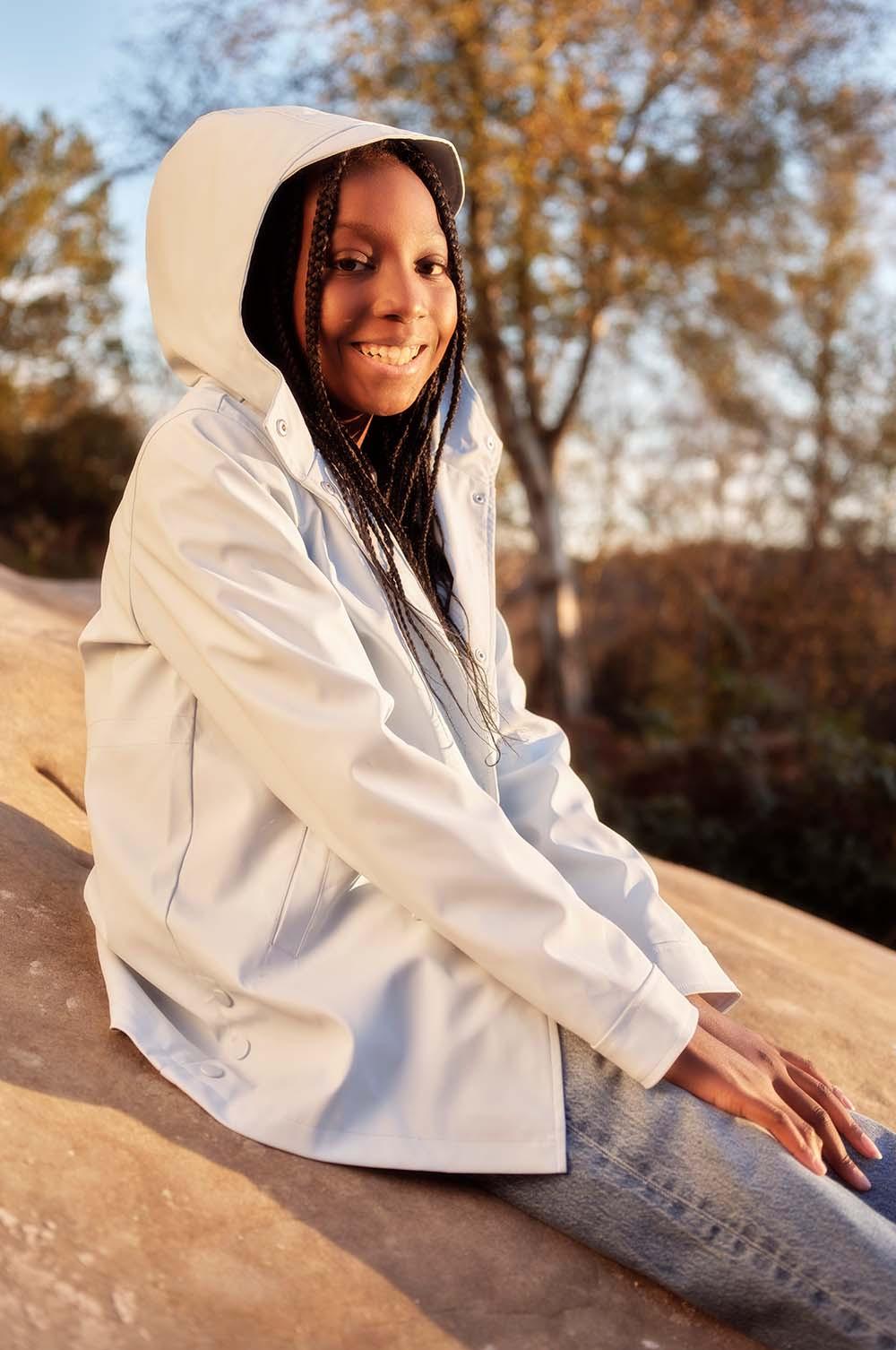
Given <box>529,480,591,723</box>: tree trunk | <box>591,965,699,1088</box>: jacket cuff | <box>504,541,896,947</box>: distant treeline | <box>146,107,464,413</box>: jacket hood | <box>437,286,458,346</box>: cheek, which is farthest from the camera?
<box>529,480,591,723</box>: tree trunk

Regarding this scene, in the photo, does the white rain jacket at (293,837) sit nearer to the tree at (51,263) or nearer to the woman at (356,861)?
the woman at (356,861)

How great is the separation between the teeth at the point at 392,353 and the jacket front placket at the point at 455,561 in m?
0.20

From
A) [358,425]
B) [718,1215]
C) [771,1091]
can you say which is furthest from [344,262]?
[718,1215]

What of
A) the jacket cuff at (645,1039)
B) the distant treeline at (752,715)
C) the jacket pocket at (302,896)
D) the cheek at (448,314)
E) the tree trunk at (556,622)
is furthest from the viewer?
the tree trunk at (556,622)

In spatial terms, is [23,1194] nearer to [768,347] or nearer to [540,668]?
[540,668]

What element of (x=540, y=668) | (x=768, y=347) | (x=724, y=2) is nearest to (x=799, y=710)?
(x=540, y=668)

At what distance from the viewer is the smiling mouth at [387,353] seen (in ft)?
7.06

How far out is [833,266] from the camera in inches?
564

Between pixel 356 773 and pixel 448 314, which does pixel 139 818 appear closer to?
pixel 356 773

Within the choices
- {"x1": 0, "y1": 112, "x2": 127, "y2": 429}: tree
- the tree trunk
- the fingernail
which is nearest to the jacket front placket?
the fingernail

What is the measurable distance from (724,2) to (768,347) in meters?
5.13

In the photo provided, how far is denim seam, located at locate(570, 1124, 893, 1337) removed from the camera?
1677mm

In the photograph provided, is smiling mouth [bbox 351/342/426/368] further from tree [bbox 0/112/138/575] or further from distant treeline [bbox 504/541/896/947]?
tree [bbox 0/112/138/575]

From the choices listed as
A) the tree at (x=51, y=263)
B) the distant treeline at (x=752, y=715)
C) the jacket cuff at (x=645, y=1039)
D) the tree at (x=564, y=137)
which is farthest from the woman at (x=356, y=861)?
the tree at (x=51, y=263)
